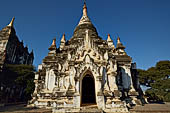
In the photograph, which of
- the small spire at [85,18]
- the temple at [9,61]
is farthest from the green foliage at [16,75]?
the small spire at [85,18]

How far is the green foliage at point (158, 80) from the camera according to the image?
21.3 metres

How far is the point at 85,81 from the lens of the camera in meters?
11.4

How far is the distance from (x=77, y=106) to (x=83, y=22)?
1176cm

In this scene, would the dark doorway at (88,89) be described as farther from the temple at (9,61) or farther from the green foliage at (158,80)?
the temple at (9,61)

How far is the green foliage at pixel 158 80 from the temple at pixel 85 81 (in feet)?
45.1

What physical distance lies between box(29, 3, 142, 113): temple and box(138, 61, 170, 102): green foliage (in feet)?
45.1

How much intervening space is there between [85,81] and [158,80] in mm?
20649

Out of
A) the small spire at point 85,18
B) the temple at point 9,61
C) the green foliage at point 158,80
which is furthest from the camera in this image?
the temple at point 9,61

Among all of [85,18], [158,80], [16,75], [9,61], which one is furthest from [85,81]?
[9,61]

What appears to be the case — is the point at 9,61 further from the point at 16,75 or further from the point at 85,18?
the point at 85,18

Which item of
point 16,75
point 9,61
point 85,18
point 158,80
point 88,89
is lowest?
point 88,89

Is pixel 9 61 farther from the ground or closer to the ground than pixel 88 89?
farther from the ground

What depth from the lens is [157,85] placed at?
2369 cm

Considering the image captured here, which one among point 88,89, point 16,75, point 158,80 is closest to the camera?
point 88,89
